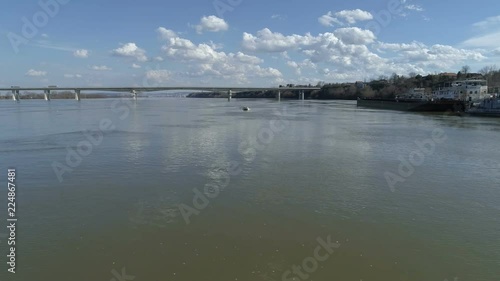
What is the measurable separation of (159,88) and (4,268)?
4230 inches


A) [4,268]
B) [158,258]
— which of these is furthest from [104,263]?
[4,268]

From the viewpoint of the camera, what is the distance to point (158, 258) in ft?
20.5

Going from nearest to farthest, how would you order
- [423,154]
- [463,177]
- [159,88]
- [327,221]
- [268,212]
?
[327,221], [268,212], [463,177], [423,154], [159,88]

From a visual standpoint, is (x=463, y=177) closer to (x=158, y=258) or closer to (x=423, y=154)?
(x=423, y=154)

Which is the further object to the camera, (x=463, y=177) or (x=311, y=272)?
(x=463, y=177)
